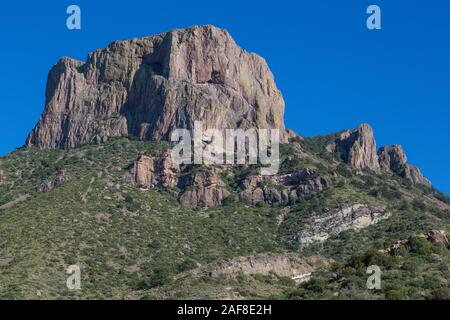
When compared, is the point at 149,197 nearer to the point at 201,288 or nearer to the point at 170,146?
the point at 170,146

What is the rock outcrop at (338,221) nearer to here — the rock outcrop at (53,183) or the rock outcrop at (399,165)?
the rock outcrop at (53,183)

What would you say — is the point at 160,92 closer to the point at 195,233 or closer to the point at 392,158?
the point at 195,233

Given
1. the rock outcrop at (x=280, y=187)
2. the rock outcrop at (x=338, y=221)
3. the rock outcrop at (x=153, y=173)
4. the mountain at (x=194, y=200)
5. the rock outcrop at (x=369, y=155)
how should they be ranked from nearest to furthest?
the mountain at (x=194, y=200) < the rock outcrop at (x=338, y=221) < the rock outcrop at (x=153, y=173) < the rock outcrop at (x=280, y=187) < the rock outcrop at (x=369, y=155)

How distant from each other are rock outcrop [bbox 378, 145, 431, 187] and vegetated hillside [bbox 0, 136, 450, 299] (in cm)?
728

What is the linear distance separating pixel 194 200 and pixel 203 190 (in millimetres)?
2402

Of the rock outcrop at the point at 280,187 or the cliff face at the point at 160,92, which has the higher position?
the cliff face at the point at 160,92

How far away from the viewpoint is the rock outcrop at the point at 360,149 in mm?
178750

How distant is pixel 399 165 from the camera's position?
187 metres

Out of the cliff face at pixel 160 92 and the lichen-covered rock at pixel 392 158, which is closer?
the cliff face at pixel 160 92

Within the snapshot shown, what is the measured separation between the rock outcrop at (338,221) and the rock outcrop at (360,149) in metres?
35.4

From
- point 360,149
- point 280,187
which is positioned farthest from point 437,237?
point 360,149

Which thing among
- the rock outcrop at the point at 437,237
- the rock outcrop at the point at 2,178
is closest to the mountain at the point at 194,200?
the rock outcrop at the point at 437,237

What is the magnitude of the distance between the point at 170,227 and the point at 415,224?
31.9m
